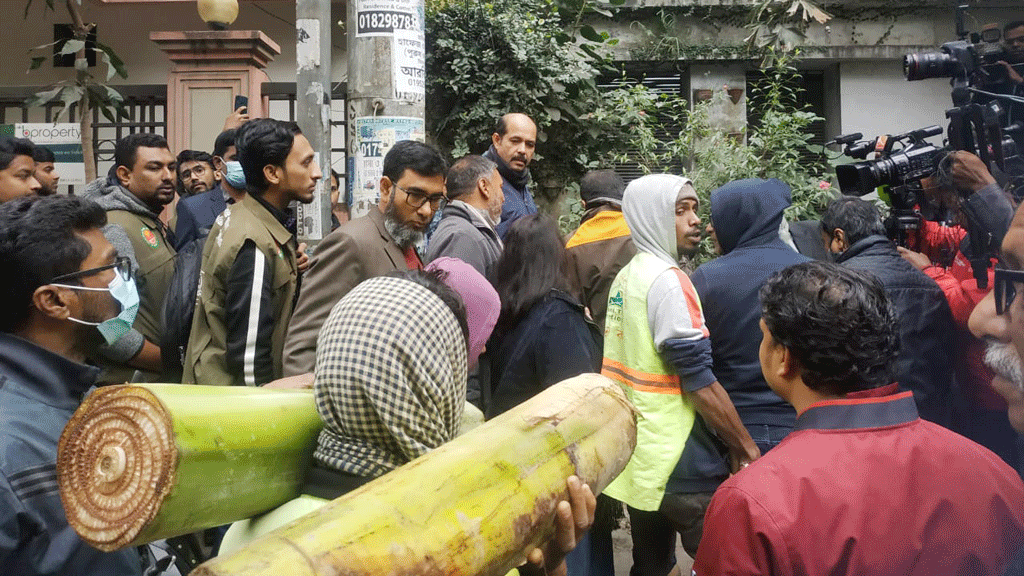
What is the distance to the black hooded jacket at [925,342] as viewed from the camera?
3.78 metres

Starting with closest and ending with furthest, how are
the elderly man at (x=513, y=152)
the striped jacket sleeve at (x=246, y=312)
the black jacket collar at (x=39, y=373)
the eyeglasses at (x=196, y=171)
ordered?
the black jacket collar at (x=39, y=373)
the striped jacket sleeve at (x=246, y=312)
the elderly man at (x=513, y=152)
the eyeglasses at (x=196, y=171)

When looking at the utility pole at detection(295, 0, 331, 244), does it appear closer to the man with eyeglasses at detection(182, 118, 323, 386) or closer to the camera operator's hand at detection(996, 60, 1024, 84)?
the man with eyeglasses at detection(182, 118, 323, 386)

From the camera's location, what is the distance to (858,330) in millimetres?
1948

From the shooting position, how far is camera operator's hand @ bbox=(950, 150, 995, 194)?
3.08m

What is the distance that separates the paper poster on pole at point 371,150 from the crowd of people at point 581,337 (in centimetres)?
40

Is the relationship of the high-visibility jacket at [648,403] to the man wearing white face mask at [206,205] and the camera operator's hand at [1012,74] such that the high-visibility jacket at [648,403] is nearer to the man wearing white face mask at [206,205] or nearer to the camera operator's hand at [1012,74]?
the camera operator's hand at [1012,74]

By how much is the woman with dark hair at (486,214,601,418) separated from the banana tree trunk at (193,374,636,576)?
64.5 inches

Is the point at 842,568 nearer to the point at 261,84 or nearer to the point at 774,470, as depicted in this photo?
the point at 774,470

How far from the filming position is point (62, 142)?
29.1ft

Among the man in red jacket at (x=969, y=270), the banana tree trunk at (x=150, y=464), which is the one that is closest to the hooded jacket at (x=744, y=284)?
the man in red jacket at (x=969, y=270)

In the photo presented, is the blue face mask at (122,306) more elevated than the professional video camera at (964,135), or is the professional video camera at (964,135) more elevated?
the professional video camera at (964,135)

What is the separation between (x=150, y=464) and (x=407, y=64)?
3.53 metres

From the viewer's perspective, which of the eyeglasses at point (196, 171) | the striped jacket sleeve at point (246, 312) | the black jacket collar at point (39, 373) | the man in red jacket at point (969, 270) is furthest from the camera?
the eyeglasses at point (196, 171)

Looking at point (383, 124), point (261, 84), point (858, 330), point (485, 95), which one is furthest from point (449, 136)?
point (858, 330)
